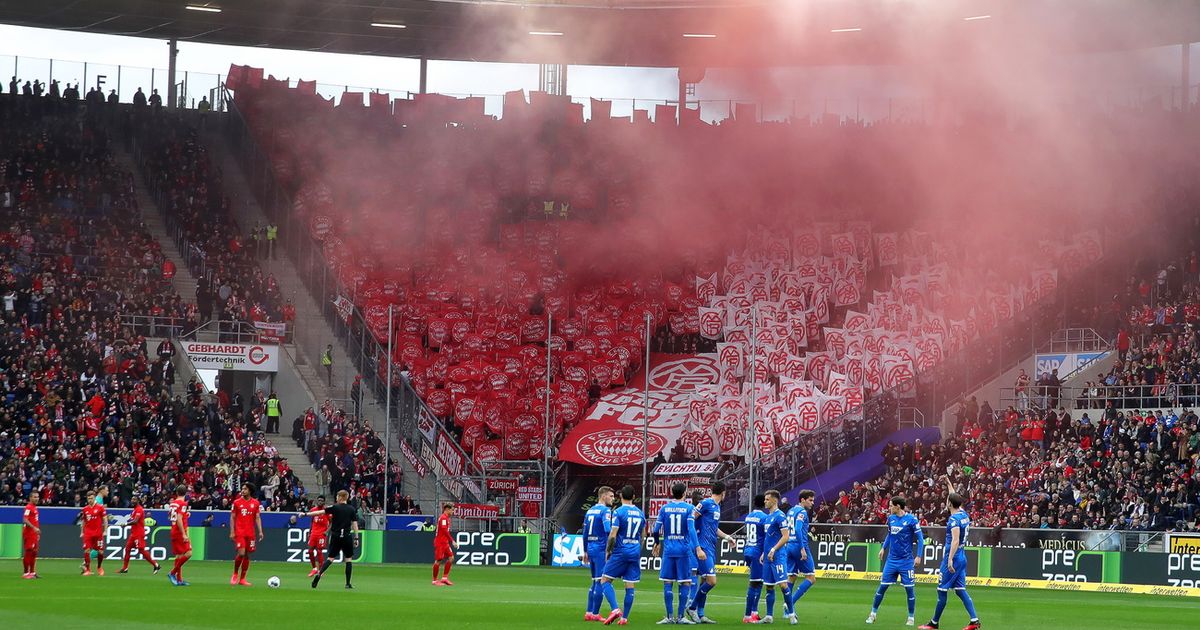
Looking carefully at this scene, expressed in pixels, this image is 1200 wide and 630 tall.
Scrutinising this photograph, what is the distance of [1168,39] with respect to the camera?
56.9 m

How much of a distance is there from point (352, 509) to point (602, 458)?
21.9 metres

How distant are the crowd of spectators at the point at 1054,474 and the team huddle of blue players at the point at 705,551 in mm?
18427

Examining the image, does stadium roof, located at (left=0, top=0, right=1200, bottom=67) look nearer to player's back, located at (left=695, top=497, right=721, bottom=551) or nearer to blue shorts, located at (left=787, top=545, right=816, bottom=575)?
blue shorts, located at (left=787, top=545, right=816, bottom=575)

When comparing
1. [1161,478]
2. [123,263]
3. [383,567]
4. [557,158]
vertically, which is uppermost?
[557,158]

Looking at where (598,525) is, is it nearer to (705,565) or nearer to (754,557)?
(705,565)

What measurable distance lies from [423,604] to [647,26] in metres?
39.2

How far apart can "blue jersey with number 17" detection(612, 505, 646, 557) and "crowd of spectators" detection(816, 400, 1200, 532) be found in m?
21.9

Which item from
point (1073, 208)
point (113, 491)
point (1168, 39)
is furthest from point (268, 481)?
point (1168, 39)

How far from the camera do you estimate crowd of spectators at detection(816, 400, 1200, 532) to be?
4131 centimetres

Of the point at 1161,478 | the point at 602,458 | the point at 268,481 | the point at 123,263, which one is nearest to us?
the point at 1161,478

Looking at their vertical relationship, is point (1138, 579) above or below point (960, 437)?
below

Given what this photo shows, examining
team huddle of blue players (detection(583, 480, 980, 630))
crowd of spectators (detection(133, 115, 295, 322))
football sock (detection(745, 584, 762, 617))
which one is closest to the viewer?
team huddle of blue players (detection(583, 480, 980, 630))

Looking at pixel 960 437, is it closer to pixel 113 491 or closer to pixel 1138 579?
pixel 1138 579

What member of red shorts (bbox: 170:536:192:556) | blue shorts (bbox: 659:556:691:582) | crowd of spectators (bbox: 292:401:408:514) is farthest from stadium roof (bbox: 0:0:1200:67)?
blue shorts (bbox: 659:556:691:582)
